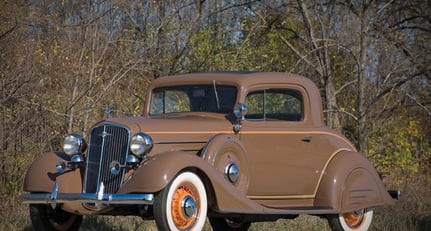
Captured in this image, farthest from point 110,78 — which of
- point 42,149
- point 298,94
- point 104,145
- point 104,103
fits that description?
point 104,145

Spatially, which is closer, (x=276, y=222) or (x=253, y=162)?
(x=253, y=162)

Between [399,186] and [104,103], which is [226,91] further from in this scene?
[399,186]

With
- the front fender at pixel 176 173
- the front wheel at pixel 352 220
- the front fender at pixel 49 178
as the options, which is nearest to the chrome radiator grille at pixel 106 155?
the front fender at pixel 49 178

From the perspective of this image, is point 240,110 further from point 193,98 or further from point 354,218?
point 354,218

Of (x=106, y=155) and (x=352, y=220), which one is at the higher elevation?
(x=106, y=155)

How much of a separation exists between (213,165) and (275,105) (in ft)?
5.05

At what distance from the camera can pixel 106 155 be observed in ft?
23.5

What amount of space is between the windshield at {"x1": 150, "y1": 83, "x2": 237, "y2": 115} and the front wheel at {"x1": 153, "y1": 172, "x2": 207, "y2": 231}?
1.35 metres

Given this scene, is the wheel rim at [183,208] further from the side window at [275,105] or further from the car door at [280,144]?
the side window at [275,105]

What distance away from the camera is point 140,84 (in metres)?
14.4

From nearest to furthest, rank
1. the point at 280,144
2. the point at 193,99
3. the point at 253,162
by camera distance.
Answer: the point at 253,162 → the point at 280,144 → the point at 193,99

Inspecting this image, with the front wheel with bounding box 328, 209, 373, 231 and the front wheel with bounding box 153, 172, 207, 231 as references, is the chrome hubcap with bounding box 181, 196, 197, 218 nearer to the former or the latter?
the front wheel with bounding box 153, 172, 207, 231

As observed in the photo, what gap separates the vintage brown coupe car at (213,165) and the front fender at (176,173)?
0.01m

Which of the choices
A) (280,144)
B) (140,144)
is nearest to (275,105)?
(280,144)
